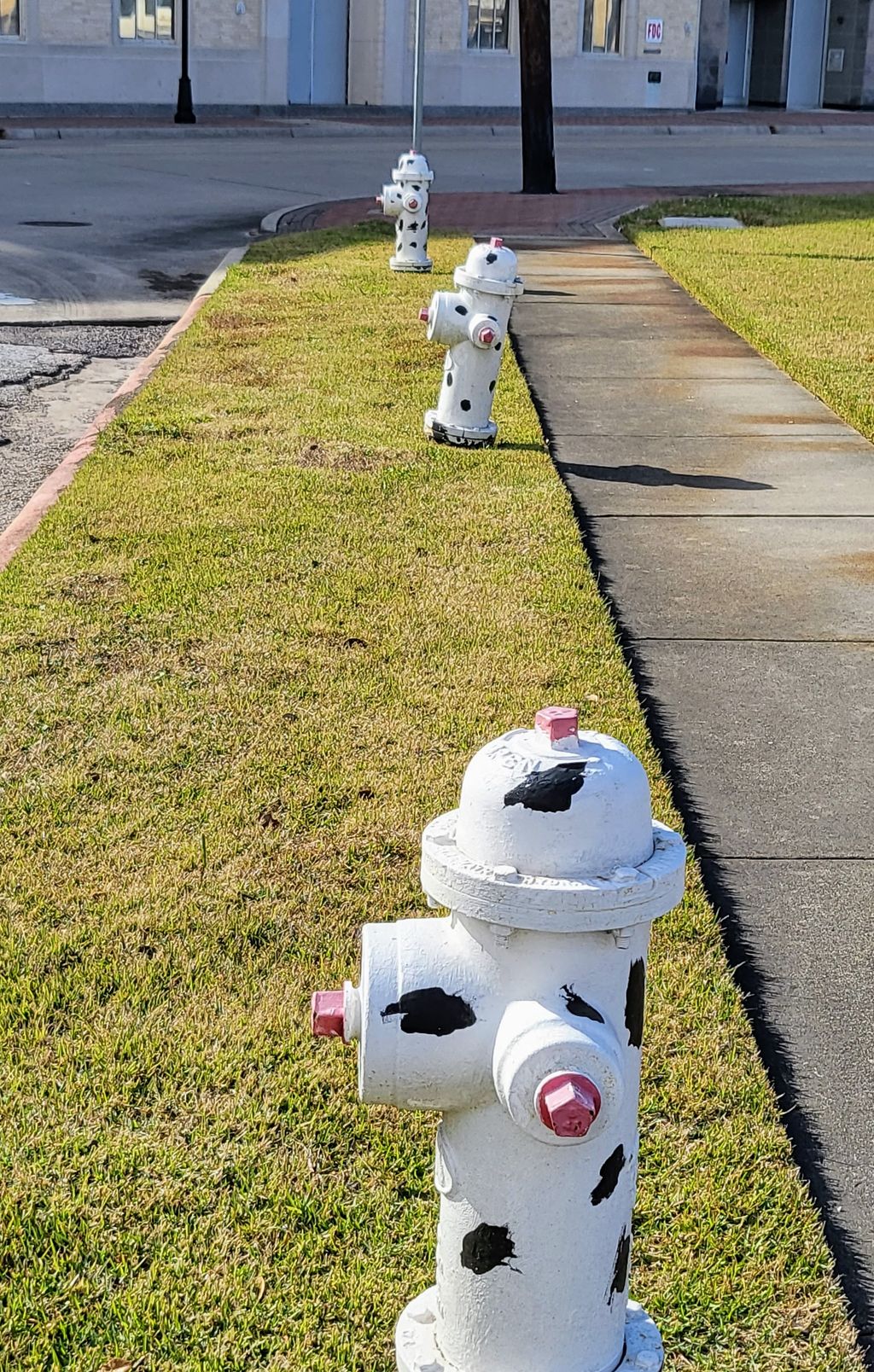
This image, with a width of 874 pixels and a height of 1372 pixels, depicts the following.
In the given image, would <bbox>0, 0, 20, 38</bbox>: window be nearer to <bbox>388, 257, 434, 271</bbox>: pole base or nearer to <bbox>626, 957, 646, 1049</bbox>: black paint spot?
<bbox>388, 257, 434, 271</bbox>: pole base

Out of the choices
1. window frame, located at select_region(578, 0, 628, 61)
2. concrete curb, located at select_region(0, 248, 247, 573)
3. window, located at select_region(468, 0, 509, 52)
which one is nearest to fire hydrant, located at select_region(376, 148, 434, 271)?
concrete curb, located at select_region(0, 248, 247, 573)

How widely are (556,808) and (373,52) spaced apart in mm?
36234

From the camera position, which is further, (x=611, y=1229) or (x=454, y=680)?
(x=454, y=680)

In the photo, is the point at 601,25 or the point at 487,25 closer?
the point at 487,25

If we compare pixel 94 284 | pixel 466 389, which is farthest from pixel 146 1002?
pixel 94 284

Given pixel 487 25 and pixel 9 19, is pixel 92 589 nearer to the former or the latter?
pixel 9 19

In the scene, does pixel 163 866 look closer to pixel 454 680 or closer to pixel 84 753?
pixel 84 753

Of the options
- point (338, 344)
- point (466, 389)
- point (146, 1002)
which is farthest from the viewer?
point (338, 344)

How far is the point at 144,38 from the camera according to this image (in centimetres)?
3366

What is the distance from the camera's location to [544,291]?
1327 centimetres

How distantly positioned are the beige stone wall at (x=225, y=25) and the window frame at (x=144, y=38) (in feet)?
1.51

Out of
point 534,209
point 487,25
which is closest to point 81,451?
point 534,209

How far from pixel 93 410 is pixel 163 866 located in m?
6.37

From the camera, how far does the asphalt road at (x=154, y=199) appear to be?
34.5 feet
